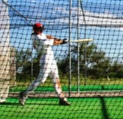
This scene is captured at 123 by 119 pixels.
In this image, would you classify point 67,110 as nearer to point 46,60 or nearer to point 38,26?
point 46,60

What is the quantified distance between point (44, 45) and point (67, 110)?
1197 millimetres

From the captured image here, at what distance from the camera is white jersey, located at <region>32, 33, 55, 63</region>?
6.12 meters

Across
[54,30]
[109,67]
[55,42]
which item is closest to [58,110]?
[55,42]

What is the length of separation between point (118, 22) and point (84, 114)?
321 cm

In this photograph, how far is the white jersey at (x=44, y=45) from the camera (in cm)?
612

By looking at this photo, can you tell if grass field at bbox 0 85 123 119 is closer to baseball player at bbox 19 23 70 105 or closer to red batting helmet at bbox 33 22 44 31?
baseball player at bbox 19 23 70 105

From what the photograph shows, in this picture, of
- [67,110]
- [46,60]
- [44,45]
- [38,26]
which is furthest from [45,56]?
[67,110]

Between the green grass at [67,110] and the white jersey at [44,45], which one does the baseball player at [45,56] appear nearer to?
the white jersey at [44,45]

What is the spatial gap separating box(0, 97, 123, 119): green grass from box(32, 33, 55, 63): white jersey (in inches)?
28.2

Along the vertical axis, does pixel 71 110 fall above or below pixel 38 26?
below

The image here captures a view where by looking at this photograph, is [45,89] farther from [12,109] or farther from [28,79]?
[12,109]

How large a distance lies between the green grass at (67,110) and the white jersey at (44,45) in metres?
0.72

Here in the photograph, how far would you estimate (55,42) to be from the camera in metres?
6.16

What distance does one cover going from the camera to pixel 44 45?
6.15 meters
